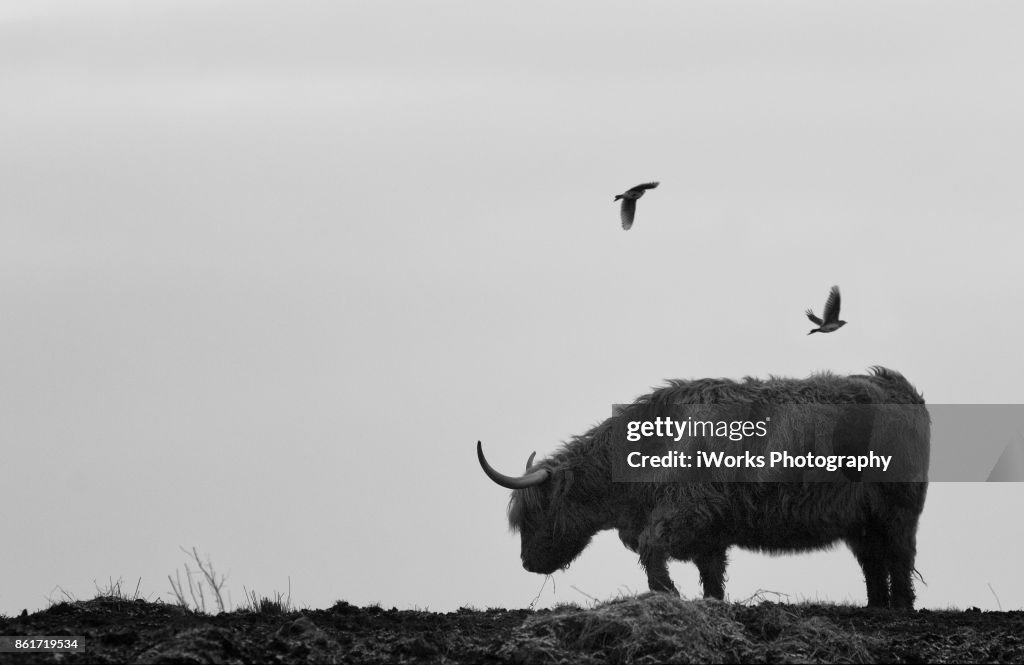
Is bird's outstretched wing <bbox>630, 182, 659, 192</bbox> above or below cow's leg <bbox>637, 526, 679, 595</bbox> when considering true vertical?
above

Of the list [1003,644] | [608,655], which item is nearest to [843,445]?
[1003,644]

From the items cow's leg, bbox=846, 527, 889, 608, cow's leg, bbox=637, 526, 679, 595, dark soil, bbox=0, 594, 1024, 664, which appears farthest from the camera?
cow's leg, bbox=846, 527, 889, 608

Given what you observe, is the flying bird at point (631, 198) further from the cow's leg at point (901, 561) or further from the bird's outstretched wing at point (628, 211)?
the cow's leg at point (901, 561)

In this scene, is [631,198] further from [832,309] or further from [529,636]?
[529,636]

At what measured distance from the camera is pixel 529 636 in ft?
34.2

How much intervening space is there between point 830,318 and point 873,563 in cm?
240

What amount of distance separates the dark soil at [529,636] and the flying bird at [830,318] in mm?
4719

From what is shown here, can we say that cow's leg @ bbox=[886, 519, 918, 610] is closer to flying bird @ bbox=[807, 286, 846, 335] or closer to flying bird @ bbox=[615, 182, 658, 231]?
flying bird @ bbox=[807, 286, 846, 335]

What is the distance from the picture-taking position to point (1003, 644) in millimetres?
10977

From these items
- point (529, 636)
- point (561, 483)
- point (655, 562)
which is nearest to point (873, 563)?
point (655, 562)

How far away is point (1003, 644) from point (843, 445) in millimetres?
4390

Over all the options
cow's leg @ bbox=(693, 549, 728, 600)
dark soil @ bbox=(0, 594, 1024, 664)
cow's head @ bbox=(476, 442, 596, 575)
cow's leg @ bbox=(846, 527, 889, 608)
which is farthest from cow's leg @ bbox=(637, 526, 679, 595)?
dark soil @ bbox=(0, 594, 1024, 664)

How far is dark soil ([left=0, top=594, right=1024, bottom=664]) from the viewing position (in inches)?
393

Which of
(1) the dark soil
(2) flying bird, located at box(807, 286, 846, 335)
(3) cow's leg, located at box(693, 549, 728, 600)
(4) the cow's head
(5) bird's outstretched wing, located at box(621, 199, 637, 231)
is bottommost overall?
(1) the dark soil
